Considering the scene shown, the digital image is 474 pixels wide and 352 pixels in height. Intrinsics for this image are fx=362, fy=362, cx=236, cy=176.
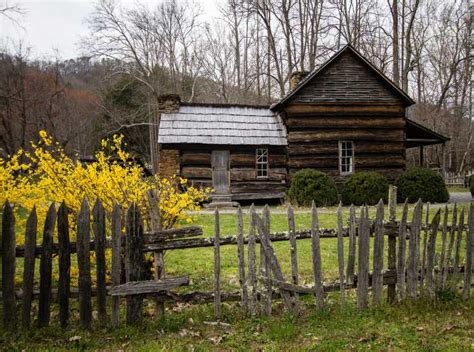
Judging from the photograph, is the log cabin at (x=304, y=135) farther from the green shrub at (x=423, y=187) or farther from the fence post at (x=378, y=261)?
the fence post at (x=378, y=261)

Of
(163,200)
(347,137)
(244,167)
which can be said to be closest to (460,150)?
(347,137)

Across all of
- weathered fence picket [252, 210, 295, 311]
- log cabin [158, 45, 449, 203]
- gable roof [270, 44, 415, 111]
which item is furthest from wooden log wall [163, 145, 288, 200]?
weathered fence picket [252, 210, 295, 311]

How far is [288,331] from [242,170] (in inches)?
570

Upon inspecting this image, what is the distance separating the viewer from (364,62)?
1869cm

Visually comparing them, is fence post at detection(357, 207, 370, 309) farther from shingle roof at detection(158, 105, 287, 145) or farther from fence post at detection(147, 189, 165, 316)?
shingle roof at detection(158, 105, 287, 145)

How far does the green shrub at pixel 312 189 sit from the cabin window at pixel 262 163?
2.48m

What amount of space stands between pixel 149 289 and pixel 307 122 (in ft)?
51.1

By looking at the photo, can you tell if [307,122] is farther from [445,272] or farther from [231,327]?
[231,327]

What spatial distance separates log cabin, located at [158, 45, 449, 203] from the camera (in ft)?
59.8

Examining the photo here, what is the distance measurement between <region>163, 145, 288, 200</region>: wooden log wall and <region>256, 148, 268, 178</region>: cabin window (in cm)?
25

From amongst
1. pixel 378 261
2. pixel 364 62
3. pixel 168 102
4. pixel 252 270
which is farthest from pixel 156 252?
pixel 364 62

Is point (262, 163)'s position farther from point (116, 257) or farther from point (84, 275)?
point (84, 275)

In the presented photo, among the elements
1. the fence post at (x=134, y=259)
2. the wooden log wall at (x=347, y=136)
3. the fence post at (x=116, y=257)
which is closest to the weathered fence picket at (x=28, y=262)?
the fence post at (x=116, y=257)

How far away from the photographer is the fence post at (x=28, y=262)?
4129 millimetres
